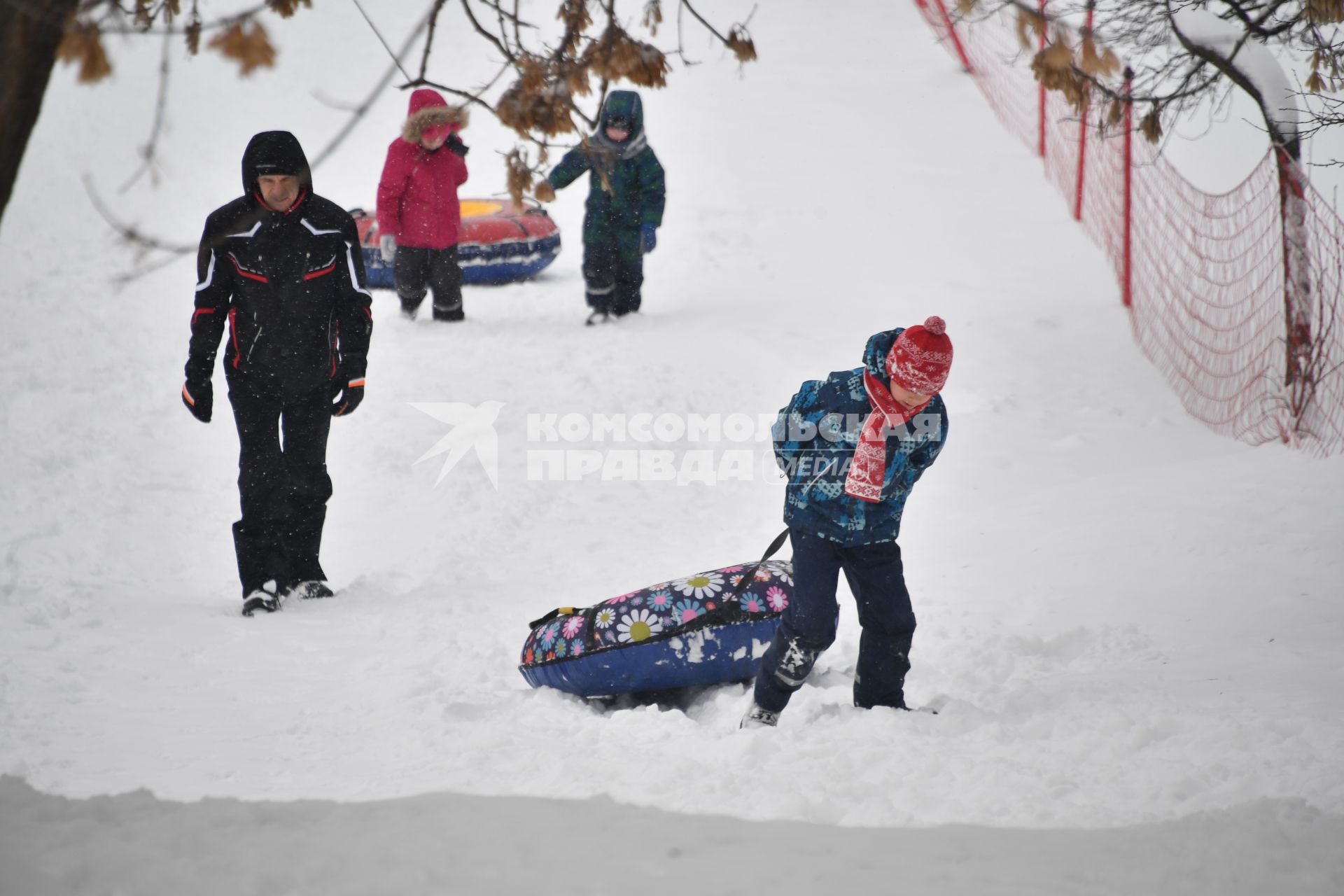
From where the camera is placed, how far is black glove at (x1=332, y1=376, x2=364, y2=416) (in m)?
5.19

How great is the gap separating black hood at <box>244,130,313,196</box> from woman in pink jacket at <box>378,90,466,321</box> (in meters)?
4.01

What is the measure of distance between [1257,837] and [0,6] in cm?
345

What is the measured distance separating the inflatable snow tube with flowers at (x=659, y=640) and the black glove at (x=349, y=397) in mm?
1501

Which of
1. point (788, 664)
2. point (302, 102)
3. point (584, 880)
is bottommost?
point (584, 880)

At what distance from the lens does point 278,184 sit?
4.79 m

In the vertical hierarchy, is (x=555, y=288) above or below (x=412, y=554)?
above

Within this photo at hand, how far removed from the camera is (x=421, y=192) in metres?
8.95

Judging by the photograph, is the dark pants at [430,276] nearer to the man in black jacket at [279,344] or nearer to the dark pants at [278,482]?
the man in black jacket at [279,344]

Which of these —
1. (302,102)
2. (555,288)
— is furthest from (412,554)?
(302,102)

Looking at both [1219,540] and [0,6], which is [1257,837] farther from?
[0,6]

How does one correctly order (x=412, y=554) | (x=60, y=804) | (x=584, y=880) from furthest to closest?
1. (x=412, y=554)
2. (x=60, y=804)
3. (x=584, y=880)

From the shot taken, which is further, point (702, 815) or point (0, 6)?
point (702, 815)

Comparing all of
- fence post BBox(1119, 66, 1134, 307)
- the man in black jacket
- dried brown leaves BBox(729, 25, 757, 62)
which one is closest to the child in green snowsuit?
fence post BBox(1119, 66, 1134, 307)

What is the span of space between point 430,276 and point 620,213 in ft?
5.39
